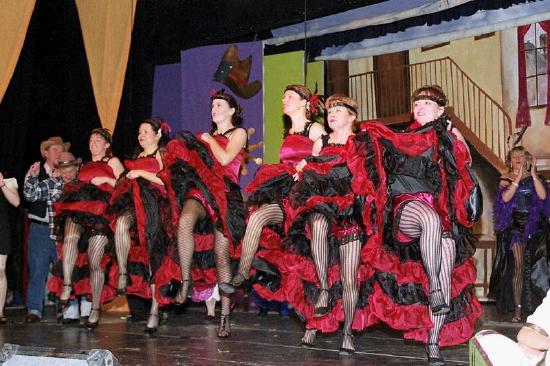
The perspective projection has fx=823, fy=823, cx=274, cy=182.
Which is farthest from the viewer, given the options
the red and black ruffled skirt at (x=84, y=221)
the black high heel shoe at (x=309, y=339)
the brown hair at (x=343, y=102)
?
the red and black ruffled skirt at (x=84, y=221)

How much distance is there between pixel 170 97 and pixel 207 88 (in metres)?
0.66

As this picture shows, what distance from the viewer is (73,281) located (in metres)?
7.48

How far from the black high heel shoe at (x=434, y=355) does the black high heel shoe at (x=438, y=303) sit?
209 mm

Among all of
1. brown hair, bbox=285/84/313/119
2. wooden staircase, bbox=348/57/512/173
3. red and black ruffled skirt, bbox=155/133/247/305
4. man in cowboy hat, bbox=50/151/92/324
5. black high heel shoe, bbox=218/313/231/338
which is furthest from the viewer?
man in cowboy hat, bbox=50/151/92/324

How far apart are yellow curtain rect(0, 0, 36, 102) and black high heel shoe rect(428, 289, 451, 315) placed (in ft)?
19.5

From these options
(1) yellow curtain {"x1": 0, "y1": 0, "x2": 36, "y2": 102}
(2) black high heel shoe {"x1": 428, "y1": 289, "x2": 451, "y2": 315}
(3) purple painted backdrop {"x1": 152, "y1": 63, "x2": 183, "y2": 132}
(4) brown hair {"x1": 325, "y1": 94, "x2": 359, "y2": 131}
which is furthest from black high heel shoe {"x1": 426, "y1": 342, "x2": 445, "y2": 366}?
(1) yellow curtain {"x1": 0, "y1": 0, "x2": 36, "y2": 102}

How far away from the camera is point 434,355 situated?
466 cm

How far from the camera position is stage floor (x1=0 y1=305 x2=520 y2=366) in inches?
193

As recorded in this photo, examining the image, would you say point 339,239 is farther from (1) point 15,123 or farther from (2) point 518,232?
(1) point 15,123

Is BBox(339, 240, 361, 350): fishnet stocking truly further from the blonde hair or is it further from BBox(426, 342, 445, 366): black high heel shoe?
the blonde hair

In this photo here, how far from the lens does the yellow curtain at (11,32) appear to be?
8.91m

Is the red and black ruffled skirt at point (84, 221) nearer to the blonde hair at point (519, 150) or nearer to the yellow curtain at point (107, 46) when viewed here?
the yellow curtain at point (107, 46)

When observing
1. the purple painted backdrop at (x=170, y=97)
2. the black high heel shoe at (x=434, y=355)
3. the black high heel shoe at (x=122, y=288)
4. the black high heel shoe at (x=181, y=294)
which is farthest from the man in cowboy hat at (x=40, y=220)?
the black high heel shoe at (x=434, y=355)

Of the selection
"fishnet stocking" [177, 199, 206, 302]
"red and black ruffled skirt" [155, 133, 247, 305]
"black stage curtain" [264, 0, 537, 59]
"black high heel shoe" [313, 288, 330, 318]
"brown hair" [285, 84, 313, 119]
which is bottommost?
"black high heel shoe" [313, 288, 330, 318]
